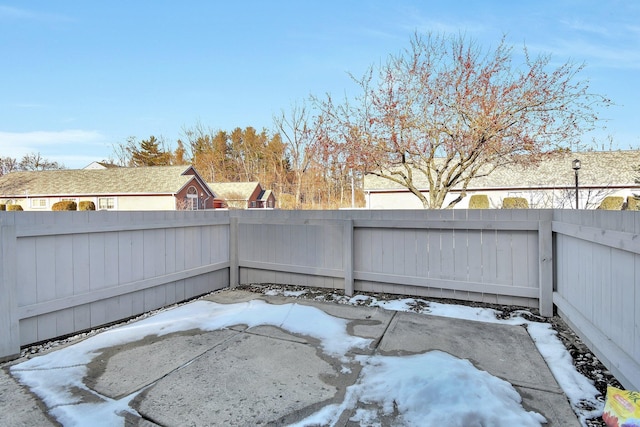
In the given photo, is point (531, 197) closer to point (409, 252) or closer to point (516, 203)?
point (516, 203)

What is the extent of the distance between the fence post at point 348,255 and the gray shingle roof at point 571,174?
13717 mm

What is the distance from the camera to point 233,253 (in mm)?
5148

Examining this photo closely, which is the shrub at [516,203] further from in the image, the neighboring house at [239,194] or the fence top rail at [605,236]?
the neighboring house at [239,194]

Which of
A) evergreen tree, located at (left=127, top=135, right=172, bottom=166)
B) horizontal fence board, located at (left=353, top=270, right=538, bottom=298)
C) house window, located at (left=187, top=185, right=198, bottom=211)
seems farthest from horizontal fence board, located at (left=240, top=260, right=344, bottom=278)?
evergreen tree, located at (left=127, top=135, right=172, bottom=166)

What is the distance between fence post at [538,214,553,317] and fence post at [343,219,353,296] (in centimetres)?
213

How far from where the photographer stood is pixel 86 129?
2906 cm

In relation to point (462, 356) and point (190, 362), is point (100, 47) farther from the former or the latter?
point (462, 356)

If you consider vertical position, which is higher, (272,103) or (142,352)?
(272,103)

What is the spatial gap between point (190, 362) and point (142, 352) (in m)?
0.50

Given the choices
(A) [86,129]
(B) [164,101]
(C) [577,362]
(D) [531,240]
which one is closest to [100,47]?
(B) [164,101]

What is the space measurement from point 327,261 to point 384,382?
8.31 feet

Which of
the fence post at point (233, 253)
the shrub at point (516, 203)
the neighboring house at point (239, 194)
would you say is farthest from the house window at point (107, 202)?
the shrub at point (516, 203)

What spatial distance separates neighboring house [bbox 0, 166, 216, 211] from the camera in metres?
21.5

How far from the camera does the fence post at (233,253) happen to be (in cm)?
514
